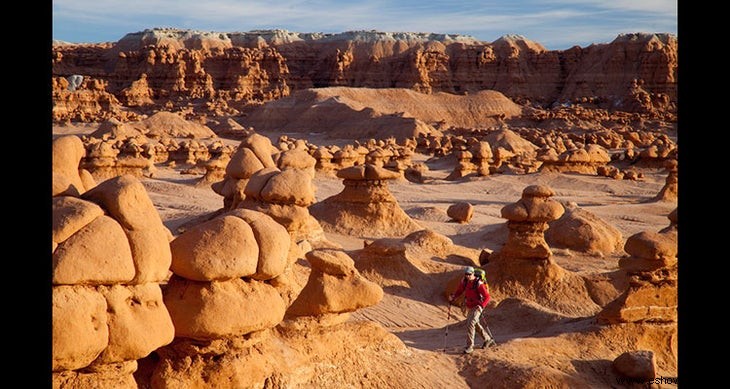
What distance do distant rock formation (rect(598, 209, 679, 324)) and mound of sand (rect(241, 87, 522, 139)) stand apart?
36.8 meters

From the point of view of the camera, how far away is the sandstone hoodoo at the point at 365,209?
52.6 feet

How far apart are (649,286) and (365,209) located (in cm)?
801

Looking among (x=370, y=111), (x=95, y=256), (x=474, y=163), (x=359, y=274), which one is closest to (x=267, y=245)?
(x=95, y=256)

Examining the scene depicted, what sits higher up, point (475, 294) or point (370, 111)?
point (370, 111)

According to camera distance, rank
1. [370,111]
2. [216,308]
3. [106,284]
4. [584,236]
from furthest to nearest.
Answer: [370,111] < [584,236] < [216,308] < [106,284]

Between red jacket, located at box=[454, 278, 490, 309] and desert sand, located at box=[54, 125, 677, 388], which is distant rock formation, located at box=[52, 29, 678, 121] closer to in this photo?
desert sand, located at box=[54, 125, 677, 388]

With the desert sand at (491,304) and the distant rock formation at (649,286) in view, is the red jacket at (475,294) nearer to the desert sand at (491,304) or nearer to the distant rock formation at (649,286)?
the desert sand at (491,304)

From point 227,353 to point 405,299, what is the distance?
248 inches

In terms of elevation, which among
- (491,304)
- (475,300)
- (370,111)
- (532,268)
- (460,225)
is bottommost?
(491,304)

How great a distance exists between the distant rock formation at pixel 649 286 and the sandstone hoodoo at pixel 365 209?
7.22 metres

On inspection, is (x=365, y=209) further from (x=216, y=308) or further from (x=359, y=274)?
(x=216, y=308)

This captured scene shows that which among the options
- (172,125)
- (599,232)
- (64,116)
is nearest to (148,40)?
(64,116)

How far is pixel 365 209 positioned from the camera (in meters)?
16.3
